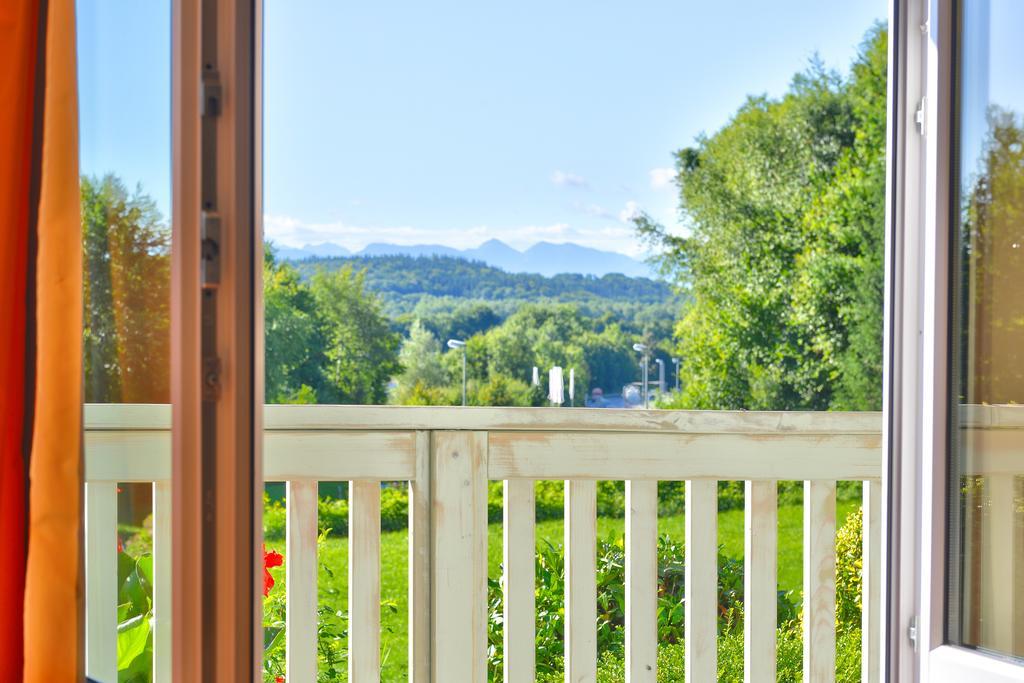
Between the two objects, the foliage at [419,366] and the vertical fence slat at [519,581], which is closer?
the vertical fence slat at [519,581]

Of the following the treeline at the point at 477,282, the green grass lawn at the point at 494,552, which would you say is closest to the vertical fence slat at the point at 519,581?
the green grass lawn at the point at 494,552

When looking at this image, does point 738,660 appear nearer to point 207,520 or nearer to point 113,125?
point 207,520

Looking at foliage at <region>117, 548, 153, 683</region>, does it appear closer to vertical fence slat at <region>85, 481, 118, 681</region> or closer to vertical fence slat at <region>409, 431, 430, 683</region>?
vertical fence slat at <region>85, 481, 118, 681</region>

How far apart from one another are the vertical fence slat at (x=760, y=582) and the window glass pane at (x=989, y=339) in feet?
1.78

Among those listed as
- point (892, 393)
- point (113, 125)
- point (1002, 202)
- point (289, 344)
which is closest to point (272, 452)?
point (113, 125)

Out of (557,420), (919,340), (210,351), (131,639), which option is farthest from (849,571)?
(210,351)

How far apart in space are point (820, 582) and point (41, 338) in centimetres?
160

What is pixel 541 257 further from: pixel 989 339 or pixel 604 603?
pixel 989 339

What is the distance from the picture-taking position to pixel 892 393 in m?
1.46

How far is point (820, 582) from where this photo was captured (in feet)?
6.18

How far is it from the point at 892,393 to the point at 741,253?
536 cm

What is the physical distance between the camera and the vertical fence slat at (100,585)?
1.22 metres

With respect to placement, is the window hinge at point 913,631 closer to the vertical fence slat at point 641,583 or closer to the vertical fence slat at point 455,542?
the vertical fence slat at point 641,583

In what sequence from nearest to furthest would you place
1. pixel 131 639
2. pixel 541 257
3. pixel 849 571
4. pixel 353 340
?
pixel 131 639 < pixel 849 571 < pixel 353 340 < pixel 541 257
